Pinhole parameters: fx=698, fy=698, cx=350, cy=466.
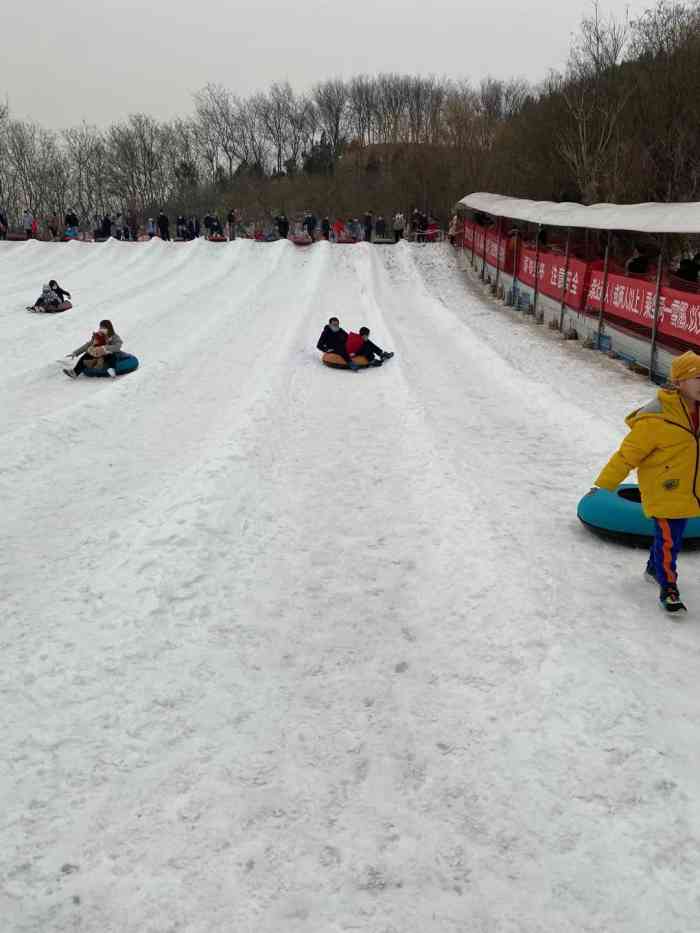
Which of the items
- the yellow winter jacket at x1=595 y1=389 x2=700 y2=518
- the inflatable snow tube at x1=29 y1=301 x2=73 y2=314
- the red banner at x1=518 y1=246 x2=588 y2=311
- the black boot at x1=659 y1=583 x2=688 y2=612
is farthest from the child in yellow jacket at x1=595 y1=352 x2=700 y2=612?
the inflatable snow tube at x1=29 y1=301 x2=73 y2=314

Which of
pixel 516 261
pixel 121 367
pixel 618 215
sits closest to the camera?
pixel 121 367

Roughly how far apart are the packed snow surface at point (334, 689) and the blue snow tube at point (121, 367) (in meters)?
2.66

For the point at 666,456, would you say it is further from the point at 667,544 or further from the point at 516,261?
the point at 516,261

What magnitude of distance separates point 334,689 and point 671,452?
239cm

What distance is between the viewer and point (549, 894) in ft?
8.40

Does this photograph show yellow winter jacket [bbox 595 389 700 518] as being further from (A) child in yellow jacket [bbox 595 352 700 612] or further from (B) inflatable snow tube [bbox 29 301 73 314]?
(B) inflatable snow tube [bbox 29 301 73 314]

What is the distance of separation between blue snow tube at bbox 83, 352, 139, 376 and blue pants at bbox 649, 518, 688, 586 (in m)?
9.12

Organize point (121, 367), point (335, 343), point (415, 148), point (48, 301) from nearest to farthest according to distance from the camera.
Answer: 1. point (121, 367)
2. point (335, 343)
3. point (48, 301)
4. point (415, 148)

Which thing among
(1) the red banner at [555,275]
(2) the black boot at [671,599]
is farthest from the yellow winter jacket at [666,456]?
(1) the red banner at [555,275]

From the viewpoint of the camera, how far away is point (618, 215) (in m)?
12.2

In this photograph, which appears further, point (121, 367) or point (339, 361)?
point (339, 361)

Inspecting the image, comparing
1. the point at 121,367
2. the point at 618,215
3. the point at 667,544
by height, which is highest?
the point at 618,215

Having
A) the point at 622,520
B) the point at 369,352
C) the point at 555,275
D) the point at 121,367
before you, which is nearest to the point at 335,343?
the point at 369,352

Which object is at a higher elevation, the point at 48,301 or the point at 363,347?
the point at 48,301
